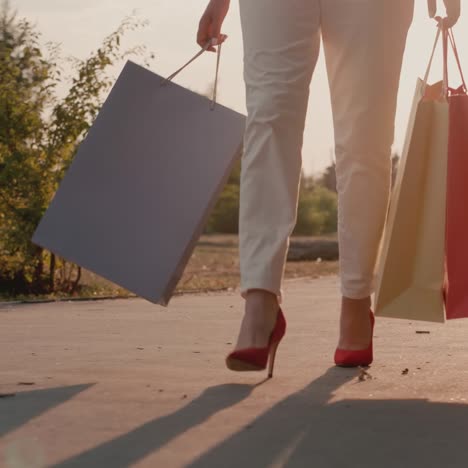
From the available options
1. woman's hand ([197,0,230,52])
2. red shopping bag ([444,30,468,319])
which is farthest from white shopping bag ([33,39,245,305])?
red shopping bag ([444,30,468,319])

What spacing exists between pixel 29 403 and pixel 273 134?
1014mm

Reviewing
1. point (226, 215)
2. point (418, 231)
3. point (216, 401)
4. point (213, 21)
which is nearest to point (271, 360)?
point (216, 401)

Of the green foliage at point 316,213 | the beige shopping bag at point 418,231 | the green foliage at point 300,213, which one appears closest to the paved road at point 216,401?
the beige shopping bag at point 418,231

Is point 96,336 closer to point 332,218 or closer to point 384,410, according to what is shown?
point 384,410

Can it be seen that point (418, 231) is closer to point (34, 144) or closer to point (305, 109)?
point (305, 109)

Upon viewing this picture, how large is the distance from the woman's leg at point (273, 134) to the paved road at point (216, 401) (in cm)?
34

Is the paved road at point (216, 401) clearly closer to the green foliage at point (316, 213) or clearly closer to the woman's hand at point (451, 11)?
the woman's hand at point (451, 11)

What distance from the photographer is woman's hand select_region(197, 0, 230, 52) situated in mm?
3514

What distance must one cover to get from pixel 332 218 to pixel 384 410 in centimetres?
2365

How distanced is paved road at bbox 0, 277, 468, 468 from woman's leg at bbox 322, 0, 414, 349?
273 millimetres

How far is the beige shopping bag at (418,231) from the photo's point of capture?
3234 millimetres

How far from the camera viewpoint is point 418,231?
3.25 m

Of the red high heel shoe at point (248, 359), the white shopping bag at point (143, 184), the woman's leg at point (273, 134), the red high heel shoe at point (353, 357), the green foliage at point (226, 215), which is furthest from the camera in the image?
the green foliage at point (226, 215)

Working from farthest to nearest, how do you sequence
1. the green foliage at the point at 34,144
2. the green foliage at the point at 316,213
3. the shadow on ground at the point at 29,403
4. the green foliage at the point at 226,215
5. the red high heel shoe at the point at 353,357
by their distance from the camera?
1. the green foliage at the point at 316,213
2. the green foliage at the point at 226,215
3. the green foliage at the point at 34,144
4. the red high heel shoe at the point at 353,357
5. the shadow on ground at the point at 29,403
